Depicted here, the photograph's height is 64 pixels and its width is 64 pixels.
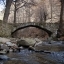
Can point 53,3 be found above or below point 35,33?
above

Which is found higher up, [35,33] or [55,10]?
[55,10]

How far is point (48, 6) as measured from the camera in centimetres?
3600

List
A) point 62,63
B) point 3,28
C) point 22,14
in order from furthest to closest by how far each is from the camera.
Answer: point 22,14 → point 3,28 → point 62,63

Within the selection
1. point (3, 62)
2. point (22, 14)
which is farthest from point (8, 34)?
point (22, 14)

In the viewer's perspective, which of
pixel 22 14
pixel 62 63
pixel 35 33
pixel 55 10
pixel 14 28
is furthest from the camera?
pixel 22 14

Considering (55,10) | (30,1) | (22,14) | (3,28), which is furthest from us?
(22,14)

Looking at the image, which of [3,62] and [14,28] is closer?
[3,62]

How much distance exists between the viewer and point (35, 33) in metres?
31.4

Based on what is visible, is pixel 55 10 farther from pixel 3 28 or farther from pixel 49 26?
pixel 3 28

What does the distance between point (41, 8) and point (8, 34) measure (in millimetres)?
16222

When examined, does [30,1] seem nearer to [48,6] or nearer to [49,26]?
[49,26]

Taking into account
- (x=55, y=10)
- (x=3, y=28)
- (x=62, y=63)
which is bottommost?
(x=62, y=63)

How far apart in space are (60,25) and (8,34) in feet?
20.6

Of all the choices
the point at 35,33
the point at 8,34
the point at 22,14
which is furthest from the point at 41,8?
the point at 8,34
